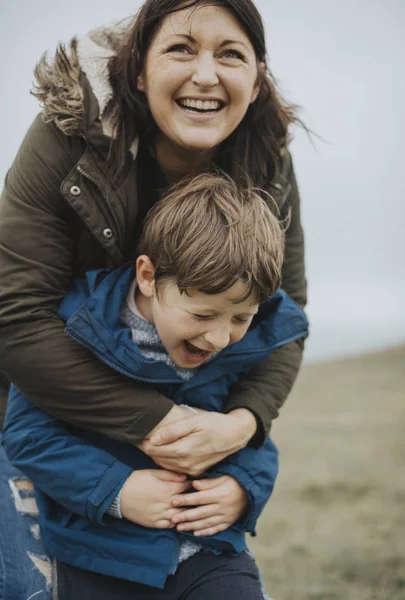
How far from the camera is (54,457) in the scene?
2.52 m

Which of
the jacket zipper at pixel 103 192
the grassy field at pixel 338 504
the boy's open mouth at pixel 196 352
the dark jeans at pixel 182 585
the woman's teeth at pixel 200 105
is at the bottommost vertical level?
the grassy field at pixel 338 504

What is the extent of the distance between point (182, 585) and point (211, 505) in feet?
0.86

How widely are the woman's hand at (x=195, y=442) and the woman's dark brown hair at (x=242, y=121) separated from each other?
87 cm

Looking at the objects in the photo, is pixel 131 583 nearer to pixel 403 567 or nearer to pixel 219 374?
pixel 219 374

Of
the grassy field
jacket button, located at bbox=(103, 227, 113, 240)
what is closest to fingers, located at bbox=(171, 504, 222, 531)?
jacket button, located at bbox=(103, 227, 113, 240)

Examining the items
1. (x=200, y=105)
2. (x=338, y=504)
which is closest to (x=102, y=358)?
(x=200, y=105)

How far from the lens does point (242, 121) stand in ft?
9.91

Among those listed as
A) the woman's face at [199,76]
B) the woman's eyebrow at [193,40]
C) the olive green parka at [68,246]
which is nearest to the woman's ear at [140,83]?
the woman's face at [199,76]

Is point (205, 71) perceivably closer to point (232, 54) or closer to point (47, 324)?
point (232, 54)

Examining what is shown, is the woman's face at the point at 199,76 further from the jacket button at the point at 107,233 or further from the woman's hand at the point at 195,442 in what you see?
the woman's hand at the point at 195,442

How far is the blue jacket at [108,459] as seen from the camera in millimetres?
2482

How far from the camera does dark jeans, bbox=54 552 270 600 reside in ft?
8.15

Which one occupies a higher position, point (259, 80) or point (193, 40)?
point (193, 40)

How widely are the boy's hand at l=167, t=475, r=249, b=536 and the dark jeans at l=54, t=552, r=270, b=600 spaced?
0.12 metres
